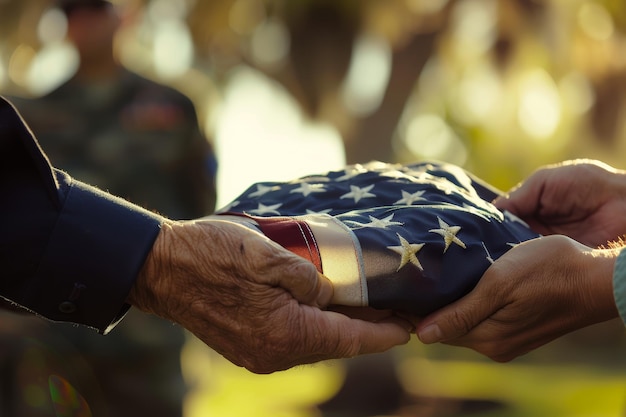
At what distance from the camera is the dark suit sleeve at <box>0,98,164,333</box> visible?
2.19m

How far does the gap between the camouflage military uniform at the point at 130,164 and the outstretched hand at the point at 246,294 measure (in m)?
2.45

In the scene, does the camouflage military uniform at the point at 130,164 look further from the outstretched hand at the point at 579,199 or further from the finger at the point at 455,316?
the finger at the point at 455,316

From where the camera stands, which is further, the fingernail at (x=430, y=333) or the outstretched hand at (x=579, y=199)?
the outstretched hand at (x=579, y=199)

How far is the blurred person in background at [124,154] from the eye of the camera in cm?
471

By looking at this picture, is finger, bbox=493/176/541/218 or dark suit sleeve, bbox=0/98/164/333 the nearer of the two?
dark suit sleeve, bbox=0/98/164/333

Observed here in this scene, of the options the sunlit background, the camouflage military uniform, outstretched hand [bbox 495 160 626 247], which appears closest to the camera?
outstretched hand [bbox 495 160 626 247]

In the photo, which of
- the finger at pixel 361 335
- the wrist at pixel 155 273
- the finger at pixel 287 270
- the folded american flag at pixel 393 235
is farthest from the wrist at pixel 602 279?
the wrist at pixel 155 273

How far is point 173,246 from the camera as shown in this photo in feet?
7.52

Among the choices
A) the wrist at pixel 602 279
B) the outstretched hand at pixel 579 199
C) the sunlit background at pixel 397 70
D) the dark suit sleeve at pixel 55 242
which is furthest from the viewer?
the sunlit background at pixel 397 70

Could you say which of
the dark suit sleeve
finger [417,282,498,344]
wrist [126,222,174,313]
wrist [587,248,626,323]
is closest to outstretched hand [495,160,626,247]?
wrist [587,248,626,323]

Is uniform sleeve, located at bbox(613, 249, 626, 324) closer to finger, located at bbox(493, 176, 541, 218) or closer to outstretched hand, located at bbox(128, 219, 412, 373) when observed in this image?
finger, located at bbox(493, 176, 541, 218)

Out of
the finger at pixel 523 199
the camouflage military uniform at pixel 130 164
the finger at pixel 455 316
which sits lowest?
the camouflage military uniform at pixel 130 164

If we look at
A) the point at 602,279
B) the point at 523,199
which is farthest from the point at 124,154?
the point at 602,279

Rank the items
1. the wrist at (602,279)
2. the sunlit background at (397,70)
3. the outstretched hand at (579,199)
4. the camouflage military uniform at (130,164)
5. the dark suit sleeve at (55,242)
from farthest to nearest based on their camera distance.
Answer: the sunlit background at (397,70)
the camouflage military uniform at (130,164)
the outstretched hand at (579,199)
the wrist at (602,279)
the dark suit sleeve at (55,242)
